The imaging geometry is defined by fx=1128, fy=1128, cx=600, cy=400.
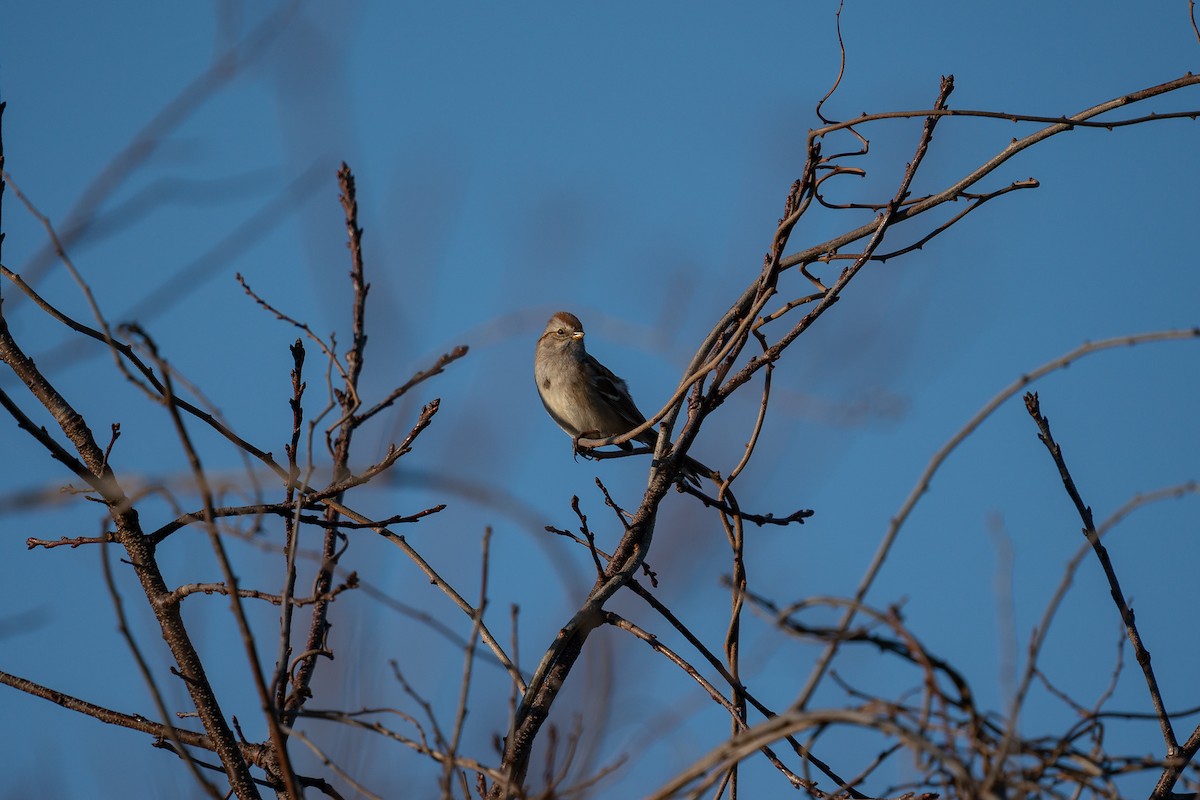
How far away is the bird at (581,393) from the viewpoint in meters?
7.31

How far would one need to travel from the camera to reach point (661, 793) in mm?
1888

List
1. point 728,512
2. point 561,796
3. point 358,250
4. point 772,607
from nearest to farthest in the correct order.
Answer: point 772,607
point 561,796
point 728,512
point 358,250

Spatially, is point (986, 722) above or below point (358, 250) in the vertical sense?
below

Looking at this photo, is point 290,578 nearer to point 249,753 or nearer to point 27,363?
point 249,753

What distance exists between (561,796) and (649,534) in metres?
1.15

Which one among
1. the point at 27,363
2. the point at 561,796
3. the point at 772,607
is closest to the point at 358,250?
the point at 27,363

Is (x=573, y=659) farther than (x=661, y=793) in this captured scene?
Yes

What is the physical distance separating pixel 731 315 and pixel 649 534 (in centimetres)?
66

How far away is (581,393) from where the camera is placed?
7.36 metres

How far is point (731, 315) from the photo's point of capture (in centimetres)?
313

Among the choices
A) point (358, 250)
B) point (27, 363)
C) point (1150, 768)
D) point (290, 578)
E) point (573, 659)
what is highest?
point (358, 250)

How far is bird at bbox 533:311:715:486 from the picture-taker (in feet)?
24.0

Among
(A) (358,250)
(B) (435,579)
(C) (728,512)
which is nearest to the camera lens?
(B) (435,579)

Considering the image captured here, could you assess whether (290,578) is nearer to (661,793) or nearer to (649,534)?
(661,793)
